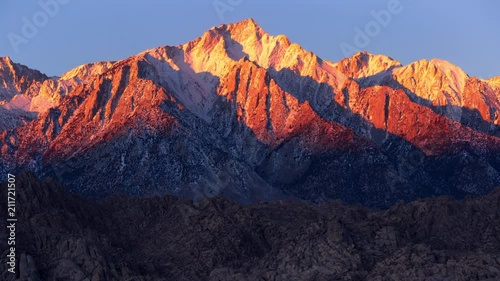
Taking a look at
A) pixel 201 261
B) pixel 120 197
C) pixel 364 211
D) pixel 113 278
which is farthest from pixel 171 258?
pixel 364 211

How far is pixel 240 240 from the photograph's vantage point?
163 metres

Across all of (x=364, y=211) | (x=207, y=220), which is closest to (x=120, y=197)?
(x=207, y=220)

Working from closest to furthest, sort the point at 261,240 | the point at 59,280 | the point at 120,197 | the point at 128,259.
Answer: the point at 59,280, the point at 128,259, the point at 261,240, the point at 120,197

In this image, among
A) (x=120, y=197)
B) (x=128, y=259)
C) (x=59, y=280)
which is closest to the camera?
(x=59, y=280)

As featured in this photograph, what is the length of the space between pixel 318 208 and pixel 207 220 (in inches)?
993

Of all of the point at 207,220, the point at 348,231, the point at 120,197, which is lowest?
the point at 348,231

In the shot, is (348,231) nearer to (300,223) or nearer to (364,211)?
(300,223)

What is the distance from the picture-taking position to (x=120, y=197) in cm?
18362

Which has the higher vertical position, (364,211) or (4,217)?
(4,217)

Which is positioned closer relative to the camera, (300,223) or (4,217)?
(4,217)

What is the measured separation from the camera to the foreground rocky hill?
481 ft

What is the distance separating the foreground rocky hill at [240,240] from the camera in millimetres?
146500

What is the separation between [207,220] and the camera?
553 feet

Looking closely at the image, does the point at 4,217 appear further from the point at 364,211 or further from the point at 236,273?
the point at 364,211
